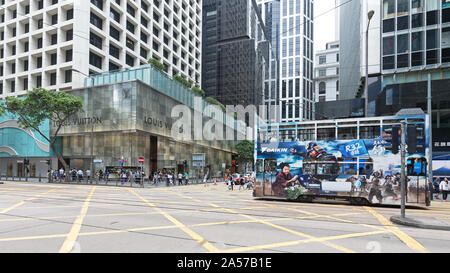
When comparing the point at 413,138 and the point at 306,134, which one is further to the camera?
the point at 306,134

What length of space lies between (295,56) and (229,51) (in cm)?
5511

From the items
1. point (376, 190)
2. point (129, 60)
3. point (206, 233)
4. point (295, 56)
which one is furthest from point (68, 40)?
point (295, 56)

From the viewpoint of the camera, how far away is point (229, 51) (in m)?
102

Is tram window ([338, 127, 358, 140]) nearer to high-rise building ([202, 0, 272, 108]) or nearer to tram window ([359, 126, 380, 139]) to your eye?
tram window ([359, 126, 380, 139])

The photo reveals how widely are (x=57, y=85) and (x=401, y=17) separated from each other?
1673 inches

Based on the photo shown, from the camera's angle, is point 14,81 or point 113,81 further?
point 14,81

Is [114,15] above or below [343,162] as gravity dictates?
above

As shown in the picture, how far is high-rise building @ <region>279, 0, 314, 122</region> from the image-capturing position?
142 meters

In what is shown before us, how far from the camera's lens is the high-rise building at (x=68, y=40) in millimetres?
38062

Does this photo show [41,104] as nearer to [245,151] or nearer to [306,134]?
[306,134]

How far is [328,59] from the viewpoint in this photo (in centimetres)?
10594

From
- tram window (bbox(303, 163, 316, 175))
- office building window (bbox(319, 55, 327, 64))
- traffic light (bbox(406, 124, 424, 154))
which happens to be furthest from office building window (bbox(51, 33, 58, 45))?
office building window (bbox(319, 55, 327, 64))

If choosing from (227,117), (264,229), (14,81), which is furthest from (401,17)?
(14,81)
